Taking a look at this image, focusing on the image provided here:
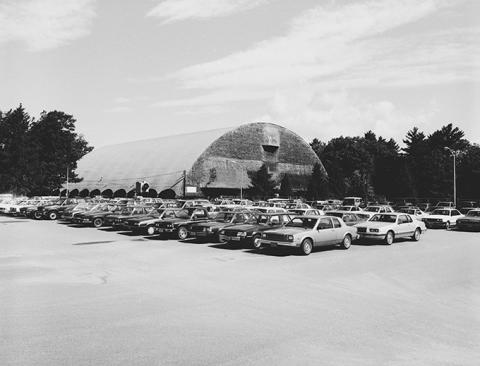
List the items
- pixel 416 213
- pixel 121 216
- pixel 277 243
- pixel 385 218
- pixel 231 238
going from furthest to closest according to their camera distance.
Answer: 1. pixel 416 213
2. pixel 121 216
3. pixel 385 218
4. pixel 231 238
5. pixel 277 243

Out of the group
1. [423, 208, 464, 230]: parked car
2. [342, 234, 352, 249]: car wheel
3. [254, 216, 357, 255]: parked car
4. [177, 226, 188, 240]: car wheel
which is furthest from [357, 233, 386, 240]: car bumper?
[423, 208, 464, 230]: parked car

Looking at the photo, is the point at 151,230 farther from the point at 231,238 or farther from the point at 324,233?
the point at 324,233

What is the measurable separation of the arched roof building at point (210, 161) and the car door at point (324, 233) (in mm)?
47239

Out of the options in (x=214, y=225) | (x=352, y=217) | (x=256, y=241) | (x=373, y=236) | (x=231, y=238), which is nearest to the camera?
(x=256, y=241)

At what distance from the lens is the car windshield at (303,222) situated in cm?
1778

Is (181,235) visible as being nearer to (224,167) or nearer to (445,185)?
(224,167)

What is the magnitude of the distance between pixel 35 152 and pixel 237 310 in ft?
222

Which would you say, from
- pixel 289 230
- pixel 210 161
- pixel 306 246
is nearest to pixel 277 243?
pixel 289 230

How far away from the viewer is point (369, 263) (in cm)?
1486

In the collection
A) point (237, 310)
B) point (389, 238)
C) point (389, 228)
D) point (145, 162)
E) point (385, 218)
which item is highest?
point (145, 162)

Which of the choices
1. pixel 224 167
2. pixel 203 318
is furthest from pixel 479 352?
pixel 224 167

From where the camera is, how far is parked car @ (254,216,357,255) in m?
16.6

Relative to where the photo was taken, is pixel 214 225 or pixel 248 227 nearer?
pixel 248 227

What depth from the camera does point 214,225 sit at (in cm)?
2072
